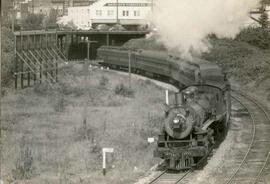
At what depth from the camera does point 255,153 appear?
23.3 meters

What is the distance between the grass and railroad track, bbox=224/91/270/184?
3.88 metres

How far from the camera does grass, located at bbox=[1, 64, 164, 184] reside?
20062 mm

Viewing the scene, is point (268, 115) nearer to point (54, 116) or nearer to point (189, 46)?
point (189, 46)

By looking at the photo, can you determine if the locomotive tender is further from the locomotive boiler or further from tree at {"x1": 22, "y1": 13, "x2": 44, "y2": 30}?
tree at {"x1": 22, "y1": 13, "x2": 44, "y2": 30}

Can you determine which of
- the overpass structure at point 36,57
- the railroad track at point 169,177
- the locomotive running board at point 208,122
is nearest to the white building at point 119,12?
the overpass structure at point 36,57

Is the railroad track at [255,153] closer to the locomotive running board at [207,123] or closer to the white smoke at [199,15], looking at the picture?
the locomotive running board at [207,123]

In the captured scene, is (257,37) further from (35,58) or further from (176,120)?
(176,120)

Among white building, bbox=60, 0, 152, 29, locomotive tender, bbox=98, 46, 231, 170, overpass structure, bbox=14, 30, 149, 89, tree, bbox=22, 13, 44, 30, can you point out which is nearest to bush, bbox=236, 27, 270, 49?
overpass structure, bbox=14, 30, 149, 89

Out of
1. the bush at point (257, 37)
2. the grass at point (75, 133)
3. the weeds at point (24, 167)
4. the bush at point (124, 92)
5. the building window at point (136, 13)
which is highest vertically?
the building window at point (136, 13)

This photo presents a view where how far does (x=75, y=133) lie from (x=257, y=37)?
1666 inches

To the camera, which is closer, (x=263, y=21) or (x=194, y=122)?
(x=194, y=122)

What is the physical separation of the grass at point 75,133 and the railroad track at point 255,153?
3883 millimetres

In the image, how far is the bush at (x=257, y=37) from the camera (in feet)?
207

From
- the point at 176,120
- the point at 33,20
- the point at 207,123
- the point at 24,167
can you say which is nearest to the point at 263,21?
the point at 207,123
